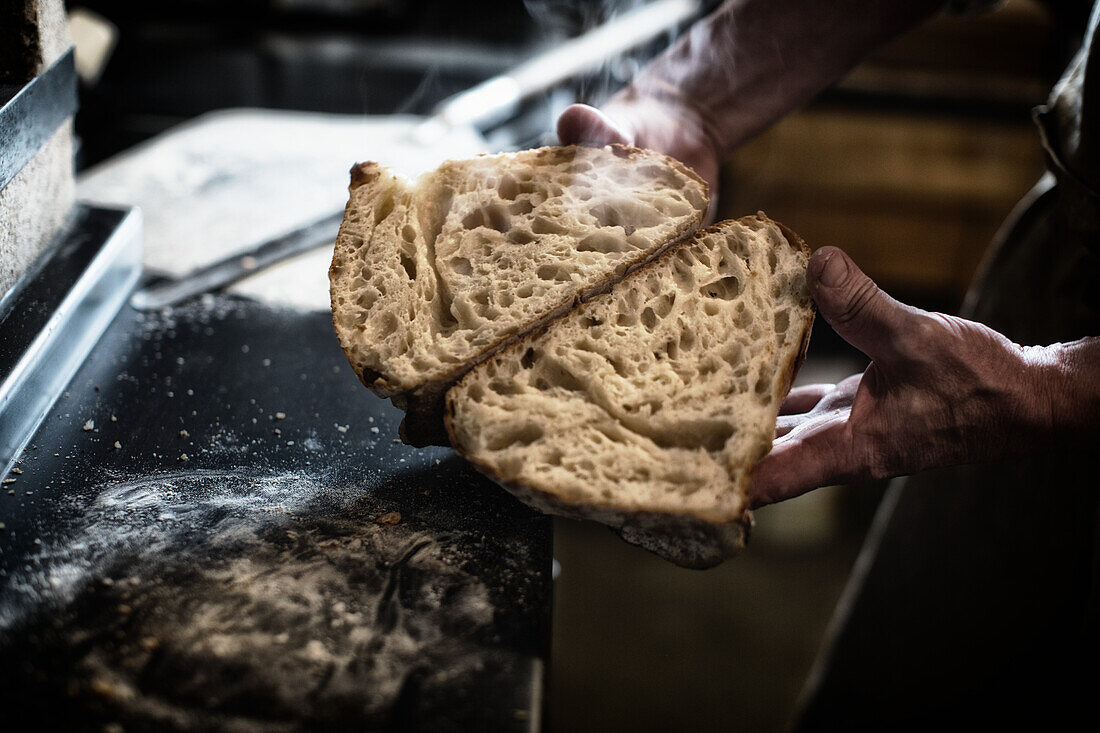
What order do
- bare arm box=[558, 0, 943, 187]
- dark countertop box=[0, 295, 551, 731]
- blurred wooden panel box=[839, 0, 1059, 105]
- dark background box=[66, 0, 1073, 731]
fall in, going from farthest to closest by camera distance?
blurred wooden panel box=[839, 0, 1059, 105] → dark background box=[66, 0, 1073, 731] → bare arm box=[558, 0, 943, 187] → dark countertop box=[0, 295, 551, 731]

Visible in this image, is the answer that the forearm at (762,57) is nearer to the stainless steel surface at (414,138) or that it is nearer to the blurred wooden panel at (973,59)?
the stainless steel surface at (414,138)

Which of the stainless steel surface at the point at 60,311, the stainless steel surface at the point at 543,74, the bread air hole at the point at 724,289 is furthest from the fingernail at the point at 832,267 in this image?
the stainless steel surface at the point at 543,74

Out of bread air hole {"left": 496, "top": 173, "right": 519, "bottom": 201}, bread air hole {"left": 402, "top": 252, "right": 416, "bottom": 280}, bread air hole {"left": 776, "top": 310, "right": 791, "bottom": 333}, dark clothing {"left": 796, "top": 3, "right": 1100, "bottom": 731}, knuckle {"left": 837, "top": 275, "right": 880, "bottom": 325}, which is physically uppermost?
bread air hole {"left": 496, "top": 173, "right": 519, "bottom": 201}

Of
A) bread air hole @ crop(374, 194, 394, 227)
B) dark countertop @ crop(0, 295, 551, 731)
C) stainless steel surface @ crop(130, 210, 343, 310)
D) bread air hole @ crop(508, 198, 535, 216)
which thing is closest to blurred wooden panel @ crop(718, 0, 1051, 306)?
stainless steel surface @ crop(130, 210, 343, 310)

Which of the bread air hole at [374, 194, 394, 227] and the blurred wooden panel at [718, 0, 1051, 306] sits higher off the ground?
the bread air hole at [374, 194, 394, 227]

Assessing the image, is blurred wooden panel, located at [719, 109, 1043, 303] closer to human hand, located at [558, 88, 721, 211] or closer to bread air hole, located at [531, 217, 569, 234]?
human hand, located at [558, 88, 721, 211]

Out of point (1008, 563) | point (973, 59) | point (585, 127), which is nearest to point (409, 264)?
point (585, 127)

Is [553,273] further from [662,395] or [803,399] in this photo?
[803,399]

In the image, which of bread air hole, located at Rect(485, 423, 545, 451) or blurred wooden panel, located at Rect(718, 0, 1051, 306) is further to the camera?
blurred wooden panel, located at Rect(718, 0, 1051, 306)
